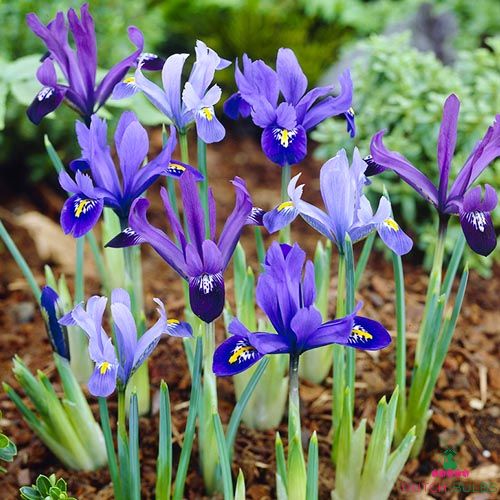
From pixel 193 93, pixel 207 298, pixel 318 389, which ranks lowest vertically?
pixel 318 389

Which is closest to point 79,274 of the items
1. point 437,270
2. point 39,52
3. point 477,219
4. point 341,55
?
point 437,270

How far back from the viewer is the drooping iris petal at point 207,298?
150 cm

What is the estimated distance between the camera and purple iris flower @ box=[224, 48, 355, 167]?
1.69m

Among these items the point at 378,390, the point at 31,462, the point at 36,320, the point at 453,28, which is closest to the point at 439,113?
the point at 378,390

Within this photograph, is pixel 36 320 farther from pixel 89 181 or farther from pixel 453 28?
pixel 453 28

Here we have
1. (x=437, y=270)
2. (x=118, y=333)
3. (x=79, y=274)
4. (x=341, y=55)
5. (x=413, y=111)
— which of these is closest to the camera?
(x=118, y=333)

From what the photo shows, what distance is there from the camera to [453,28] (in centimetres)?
430

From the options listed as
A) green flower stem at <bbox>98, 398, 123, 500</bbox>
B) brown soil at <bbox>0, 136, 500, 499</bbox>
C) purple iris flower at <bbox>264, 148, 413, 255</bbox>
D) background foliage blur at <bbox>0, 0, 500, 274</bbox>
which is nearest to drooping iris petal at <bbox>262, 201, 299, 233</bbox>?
purple iris flower at <bbox>264, 148, 413, 255</bbox>

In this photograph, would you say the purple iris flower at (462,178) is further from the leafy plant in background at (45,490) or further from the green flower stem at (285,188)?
the leafy plant in background at (45,490)

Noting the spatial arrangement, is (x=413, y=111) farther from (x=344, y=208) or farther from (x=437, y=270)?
(x=344, y=208)

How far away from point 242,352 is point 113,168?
20.7 inches

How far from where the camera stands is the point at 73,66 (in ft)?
6.44

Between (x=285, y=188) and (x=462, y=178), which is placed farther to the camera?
(x=285, y=188)

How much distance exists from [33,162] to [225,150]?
3.95 feet
